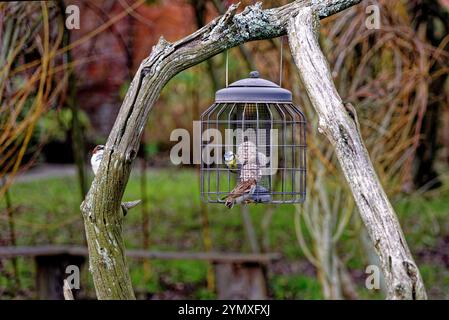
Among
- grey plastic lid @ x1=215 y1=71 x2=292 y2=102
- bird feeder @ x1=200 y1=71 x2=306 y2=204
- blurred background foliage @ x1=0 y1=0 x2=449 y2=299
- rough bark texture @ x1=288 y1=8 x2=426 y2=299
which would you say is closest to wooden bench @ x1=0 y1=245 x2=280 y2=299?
blurred background foliage @ x1=0 y1=0 x2=449 y2=299

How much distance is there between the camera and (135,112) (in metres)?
2.81

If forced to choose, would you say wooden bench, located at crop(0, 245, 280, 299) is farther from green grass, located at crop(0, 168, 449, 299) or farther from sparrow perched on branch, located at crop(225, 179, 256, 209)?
sparrow perched on branch, located at crop(225, 179, 256, 209)

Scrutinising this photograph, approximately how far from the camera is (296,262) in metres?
7.87

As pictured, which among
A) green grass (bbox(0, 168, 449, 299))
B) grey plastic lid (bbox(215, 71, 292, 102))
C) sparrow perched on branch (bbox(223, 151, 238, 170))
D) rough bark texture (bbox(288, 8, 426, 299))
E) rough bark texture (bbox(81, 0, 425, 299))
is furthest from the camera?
green grass (bbox(0, 168, 449, 299))

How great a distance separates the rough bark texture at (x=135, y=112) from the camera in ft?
9.24

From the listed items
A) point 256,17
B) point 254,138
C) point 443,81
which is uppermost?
point 443,81

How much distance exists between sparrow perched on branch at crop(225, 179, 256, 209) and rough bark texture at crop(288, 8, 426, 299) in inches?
31.2

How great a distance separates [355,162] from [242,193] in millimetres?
974

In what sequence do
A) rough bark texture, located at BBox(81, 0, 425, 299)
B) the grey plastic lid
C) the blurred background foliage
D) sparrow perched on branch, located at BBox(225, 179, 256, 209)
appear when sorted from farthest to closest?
1. the blurred background foliage
2. sparrow perched on branch, located at BBox(225, 179, 256, 209)
3. the grey plastic lid
4. rough bark texture, located at BBox(81, 0, 425, 299)

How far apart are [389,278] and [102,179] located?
1187 mm

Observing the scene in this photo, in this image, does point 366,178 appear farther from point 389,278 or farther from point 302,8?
point 302,8

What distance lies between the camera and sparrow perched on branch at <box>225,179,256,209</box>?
10.9 feet

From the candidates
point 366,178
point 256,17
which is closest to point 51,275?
point 256,17

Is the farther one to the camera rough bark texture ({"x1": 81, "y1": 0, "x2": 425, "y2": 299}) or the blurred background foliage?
the blurred background foliage
